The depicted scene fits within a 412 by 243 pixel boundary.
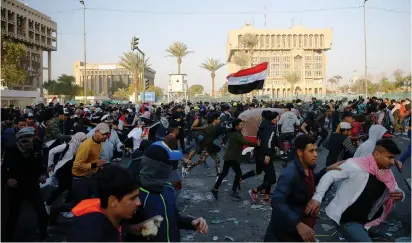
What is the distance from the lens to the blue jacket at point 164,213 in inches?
105

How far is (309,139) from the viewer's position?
130 inches

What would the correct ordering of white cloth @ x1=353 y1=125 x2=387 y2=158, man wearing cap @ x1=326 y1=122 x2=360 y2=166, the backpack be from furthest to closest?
man wearing cap @ x1=326 y1=122 x2=360 y2=166 < the backpack < white cloth @ x1=353 y1=125 x2=387 y2=158

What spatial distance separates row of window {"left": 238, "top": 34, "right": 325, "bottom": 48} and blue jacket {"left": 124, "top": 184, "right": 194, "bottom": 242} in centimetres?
13058

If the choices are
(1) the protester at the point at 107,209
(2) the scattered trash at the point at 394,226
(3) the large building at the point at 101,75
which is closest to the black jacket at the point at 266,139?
(2) the scattered trash at the point at 394,226

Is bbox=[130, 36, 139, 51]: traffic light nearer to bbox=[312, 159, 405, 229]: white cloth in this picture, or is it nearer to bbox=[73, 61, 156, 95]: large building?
bbox=[312, 159, 405, 229]: white cloth

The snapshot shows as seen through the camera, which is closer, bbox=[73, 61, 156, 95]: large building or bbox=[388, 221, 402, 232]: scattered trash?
bbox=[388, 221, 402, 232]: scattered trash

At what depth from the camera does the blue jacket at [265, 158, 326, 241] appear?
3051 mm

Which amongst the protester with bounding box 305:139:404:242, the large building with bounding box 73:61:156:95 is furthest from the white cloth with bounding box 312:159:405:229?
the large building with bounding box 73:61:156:95

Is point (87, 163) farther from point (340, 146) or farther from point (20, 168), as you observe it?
point (340, 146)

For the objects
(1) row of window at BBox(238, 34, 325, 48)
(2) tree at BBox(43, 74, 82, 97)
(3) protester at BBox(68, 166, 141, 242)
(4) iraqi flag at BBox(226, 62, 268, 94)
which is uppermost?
(1) row of window at BBox(238, 34, 325, 48)

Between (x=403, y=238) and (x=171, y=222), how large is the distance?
384cm

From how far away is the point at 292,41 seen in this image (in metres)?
131

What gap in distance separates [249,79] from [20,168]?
10200 mm

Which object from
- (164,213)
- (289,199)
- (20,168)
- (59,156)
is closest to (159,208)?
(164,213)
